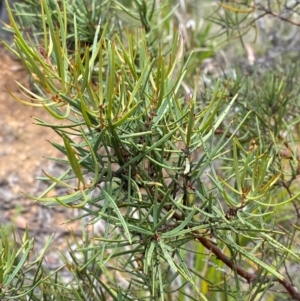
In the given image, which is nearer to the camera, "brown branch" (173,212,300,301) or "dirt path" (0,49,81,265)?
"brown branch" (173,212,300,301)

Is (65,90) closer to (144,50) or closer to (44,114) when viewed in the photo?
(144,50)

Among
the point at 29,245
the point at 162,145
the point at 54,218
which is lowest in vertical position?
the point at 54,218

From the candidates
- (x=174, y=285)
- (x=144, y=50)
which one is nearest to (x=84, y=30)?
(x=144, y=50)

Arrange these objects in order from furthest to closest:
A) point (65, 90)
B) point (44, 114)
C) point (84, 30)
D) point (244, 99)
→ 1. point (44, 114)
2. point (244, 99)
3. point (84, 30)
4. point (65, 90)

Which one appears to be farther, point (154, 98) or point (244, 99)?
point (244, 99)

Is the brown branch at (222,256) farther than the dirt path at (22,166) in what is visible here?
No

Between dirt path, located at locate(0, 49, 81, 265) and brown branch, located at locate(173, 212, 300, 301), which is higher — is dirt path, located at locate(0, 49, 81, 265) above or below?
below

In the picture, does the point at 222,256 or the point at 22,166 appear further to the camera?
the point at 22,166

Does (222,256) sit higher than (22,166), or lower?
higher

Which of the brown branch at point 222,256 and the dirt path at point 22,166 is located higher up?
the brown branch at point 222,256

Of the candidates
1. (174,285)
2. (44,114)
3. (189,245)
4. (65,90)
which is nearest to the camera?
(65,90)

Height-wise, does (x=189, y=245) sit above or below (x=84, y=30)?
below
